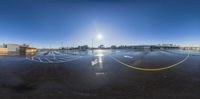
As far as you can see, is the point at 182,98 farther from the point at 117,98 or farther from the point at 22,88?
the point at 22,88

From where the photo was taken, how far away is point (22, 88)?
479 cm

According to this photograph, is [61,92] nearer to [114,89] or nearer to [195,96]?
[114,89]

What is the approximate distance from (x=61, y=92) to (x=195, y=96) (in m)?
3.97

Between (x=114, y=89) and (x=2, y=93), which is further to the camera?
(x=114, y=89)

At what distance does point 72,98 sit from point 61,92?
646mm

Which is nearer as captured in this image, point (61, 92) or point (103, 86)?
point (61, 92)

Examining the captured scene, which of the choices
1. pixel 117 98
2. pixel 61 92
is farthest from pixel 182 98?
pixel 61 92

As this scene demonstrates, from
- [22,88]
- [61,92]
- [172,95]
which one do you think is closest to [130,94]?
[172,95]

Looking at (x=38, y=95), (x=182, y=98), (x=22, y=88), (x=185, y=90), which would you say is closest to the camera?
(x=182, y=98)

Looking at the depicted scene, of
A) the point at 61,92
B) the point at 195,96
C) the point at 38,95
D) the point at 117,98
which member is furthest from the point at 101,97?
the point at 195,96

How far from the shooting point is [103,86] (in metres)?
4.89

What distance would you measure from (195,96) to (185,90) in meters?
0.52

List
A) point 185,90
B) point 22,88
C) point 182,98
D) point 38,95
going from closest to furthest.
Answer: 1. point 182,98
2. point 38,95
3. point 185,90
4. point 22,88

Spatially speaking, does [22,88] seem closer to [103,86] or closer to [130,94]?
[103,86]
